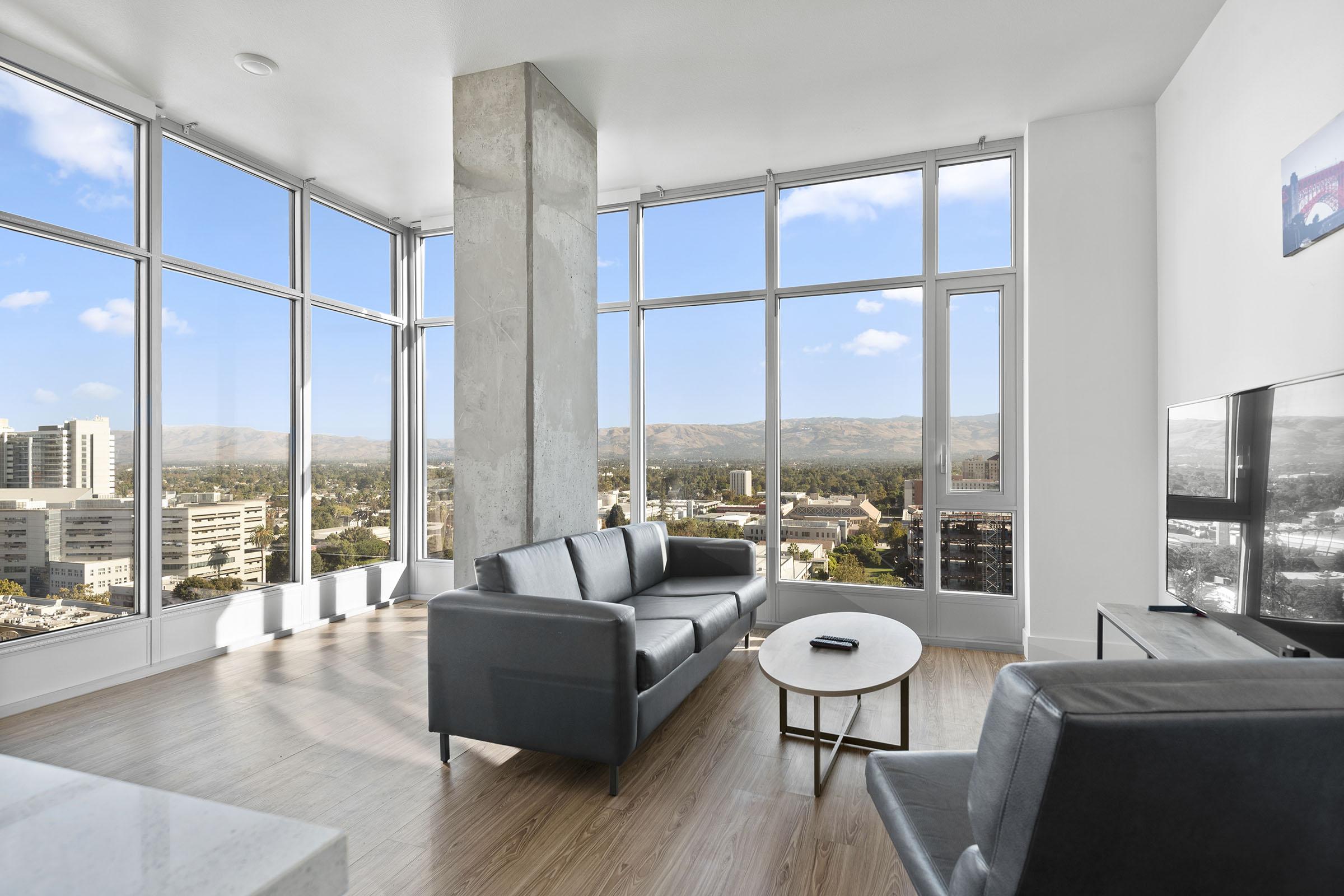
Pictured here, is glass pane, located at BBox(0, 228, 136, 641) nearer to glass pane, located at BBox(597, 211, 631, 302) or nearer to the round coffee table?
glass pane, located at BBox(597, 211, 631, 302)

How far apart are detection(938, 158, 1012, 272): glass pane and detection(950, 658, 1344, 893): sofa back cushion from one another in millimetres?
3847

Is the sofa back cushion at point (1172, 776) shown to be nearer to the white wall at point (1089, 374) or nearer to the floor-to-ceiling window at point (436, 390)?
the white wall at point (1089, 374)

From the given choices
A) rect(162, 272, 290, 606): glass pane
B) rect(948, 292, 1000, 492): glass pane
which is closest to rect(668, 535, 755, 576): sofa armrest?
rect(948, 292, 1000, 492): glass pane

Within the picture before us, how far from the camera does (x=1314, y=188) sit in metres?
2.22

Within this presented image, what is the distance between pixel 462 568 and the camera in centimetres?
356

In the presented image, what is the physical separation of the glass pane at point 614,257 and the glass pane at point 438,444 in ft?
4.88

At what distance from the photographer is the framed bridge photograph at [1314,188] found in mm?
2082

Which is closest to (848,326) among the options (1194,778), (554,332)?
(554,332)

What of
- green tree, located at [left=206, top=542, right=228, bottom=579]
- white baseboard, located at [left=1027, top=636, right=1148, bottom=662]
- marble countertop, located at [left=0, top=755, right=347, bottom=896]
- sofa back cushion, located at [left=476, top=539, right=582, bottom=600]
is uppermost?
marble countertop, located at [left=0, top=755, right=347, bottom=896]

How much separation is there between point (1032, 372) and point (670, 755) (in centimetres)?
296

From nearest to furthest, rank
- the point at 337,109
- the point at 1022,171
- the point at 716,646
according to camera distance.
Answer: the point at 716,646 → the point at 337,109 → the point at 1022,171

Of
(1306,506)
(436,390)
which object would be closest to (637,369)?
(436,390)

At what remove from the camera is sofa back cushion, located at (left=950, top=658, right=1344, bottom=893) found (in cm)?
93

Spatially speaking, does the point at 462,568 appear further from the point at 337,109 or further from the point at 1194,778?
the point at 1194,778
